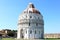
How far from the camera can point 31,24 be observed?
150 feet

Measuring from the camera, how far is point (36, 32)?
153 ft

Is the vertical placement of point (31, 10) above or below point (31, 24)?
above

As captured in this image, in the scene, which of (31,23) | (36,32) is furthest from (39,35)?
(31,23)

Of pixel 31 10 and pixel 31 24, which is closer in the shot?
pixel 31 24

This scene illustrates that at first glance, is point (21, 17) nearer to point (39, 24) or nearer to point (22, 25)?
point (22, 25)

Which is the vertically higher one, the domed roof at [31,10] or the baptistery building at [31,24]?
the domed roof at [31,10]

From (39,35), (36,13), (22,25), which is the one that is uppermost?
(36,13)

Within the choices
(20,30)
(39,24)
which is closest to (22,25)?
(20,30)

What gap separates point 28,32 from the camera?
46219mm

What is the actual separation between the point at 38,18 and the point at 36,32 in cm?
413

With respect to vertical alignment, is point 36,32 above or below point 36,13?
below

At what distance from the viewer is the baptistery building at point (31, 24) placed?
45.7 m

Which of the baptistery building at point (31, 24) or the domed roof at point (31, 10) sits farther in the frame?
the domed roof at point (31, 10)

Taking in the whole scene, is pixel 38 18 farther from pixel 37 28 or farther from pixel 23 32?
pixel 23 32
